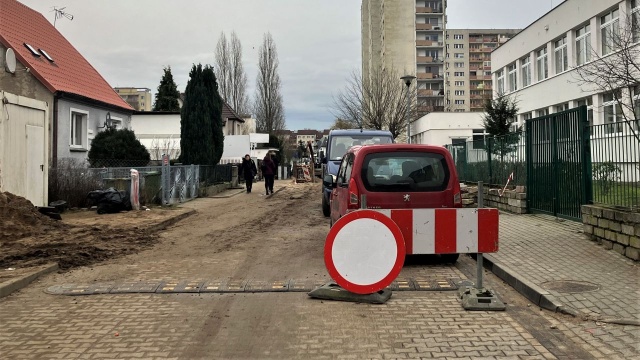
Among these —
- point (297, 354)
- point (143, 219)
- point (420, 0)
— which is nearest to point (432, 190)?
point (297, 354)

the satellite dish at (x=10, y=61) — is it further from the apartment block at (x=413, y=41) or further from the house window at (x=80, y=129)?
the apartment block at (x=413, y=41)

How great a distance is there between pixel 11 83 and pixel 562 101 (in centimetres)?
2412

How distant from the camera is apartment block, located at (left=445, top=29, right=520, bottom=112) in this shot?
373 feet

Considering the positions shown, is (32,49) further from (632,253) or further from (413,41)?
(413,41)

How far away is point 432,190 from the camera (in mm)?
7621

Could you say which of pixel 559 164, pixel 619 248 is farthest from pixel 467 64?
pixel 619 248

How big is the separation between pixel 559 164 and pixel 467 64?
112 m

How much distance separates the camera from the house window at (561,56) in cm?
2648

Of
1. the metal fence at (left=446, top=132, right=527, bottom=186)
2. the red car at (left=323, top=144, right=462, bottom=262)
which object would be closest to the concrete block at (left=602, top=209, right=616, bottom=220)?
the red car at (left=323, top=144, right=462, bottom=262)

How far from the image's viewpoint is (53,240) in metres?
9.25

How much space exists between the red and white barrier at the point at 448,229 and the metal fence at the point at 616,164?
3392 millimetres

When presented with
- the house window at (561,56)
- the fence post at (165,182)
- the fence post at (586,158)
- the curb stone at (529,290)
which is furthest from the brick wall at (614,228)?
the house window at (561,56)

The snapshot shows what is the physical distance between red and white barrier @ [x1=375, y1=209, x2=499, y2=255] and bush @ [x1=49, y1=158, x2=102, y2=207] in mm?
11831

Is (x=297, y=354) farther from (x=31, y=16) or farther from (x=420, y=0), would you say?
(x=420, y=0)
